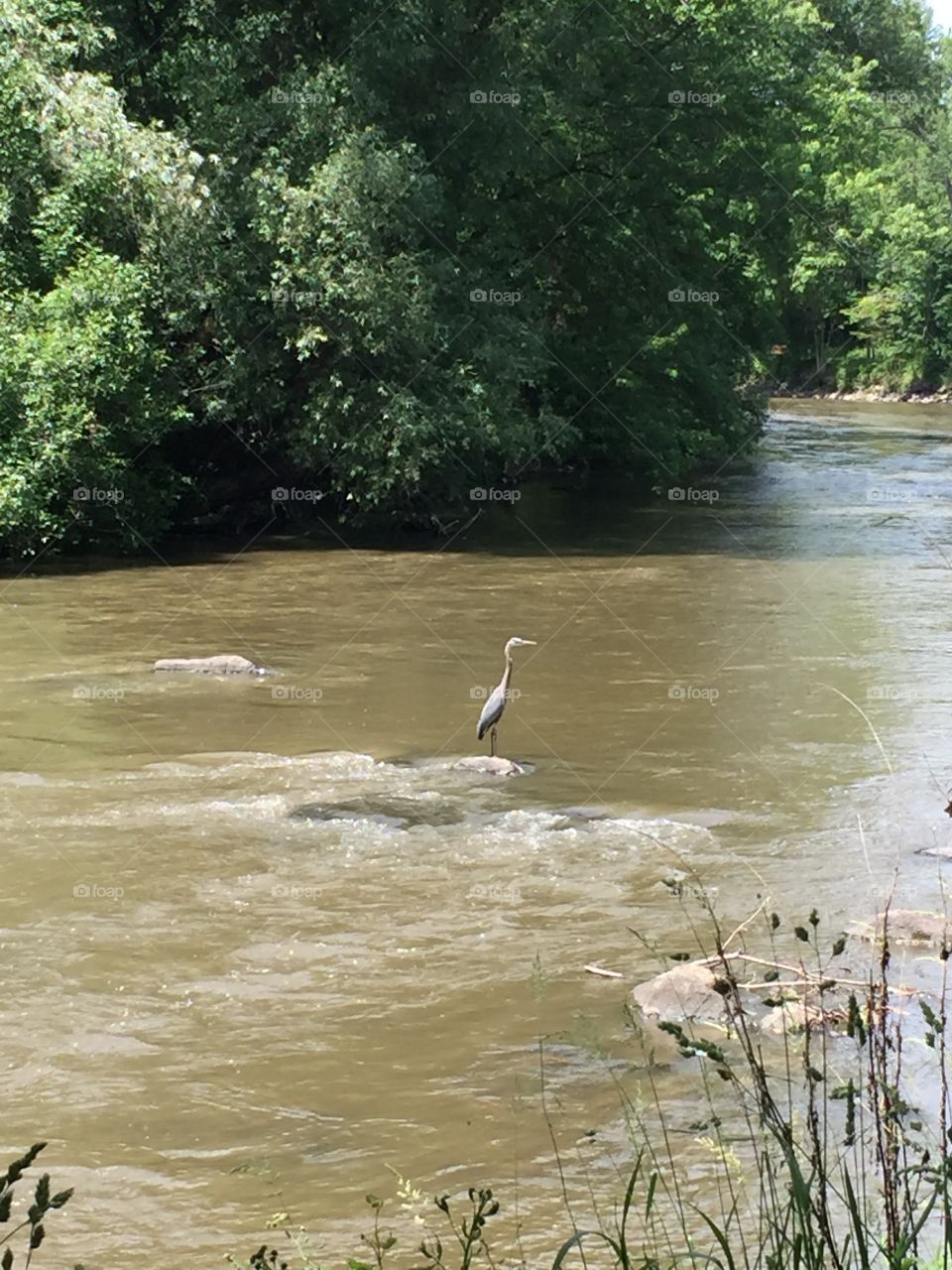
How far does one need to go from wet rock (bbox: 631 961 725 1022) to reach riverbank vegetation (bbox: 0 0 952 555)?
41.7 feet

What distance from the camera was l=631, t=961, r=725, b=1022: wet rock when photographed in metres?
6.09

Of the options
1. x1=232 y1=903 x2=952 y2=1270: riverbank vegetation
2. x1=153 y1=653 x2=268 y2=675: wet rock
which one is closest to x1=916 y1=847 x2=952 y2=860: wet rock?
x1=232 y1=903 x2=952 y2=1270: riverbank vegetation

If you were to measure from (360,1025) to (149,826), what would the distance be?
3026 mm

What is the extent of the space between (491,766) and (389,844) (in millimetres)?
1715

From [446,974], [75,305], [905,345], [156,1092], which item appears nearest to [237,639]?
[75,305]

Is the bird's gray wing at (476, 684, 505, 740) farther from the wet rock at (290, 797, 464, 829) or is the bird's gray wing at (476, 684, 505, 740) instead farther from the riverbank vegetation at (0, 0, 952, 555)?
the riverbank vegetation at (0, 0, 952, 555)

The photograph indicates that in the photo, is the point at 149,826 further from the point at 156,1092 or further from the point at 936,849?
the point at 936,849

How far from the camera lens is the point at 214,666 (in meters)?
13.3

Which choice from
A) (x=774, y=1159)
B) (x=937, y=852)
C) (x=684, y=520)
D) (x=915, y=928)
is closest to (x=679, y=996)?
(x=915, y=928)

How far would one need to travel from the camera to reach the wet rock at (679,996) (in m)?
6.09

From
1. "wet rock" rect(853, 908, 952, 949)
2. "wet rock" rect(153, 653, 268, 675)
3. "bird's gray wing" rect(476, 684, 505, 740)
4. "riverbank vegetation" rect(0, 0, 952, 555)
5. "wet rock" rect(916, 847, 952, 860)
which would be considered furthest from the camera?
"riverbank vegetation" rect(0, 0, 952, 555)

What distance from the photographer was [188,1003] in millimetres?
6617

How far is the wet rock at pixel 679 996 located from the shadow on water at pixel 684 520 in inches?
503

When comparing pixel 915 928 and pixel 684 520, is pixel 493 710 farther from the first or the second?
pixel 684 520
